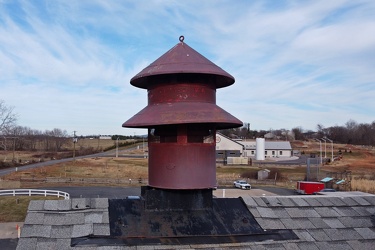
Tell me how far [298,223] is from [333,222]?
0.55m

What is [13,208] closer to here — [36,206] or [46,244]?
[36,206]

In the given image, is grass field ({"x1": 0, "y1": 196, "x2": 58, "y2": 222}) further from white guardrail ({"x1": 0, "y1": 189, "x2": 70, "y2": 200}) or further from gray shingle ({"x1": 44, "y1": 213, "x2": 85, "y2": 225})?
gray shingle ({"x1": 44, "y1": 213, "x2": 85, "y2": 225})

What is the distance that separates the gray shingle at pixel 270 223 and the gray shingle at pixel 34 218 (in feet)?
9.58

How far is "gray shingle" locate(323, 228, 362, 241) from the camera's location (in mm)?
4918

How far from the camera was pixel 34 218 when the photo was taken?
4.45 m

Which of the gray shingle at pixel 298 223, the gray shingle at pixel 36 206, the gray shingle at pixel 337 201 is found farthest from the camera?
the gray shingle at pixel 337 201

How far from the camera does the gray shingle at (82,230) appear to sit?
4344 millimetres

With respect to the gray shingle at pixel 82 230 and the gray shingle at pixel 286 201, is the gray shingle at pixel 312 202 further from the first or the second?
the gray shingle at pixel 82 230

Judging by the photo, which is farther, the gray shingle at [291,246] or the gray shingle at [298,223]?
the gray shingle at [298,223]

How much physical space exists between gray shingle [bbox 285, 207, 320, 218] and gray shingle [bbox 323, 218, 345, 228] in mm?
153

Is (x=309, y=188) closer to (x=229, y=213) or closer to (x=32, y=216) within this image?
(x=229, y=213)

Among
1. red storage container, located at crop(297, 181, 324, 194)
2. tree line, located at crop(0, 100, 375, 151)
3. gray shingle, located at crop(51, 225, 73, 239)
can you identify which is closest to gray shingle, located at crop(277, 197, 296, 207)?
gray shingle, located at crop(51, 225, 73, 239)

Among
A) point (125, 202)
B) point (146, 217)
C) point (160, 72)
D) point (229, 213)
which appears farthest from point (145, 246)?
point (160, 72)

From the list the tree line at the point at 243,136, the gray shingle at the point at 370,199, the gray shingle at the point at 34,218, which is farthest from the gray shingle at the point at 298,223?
the tree line at the point at 243,136
